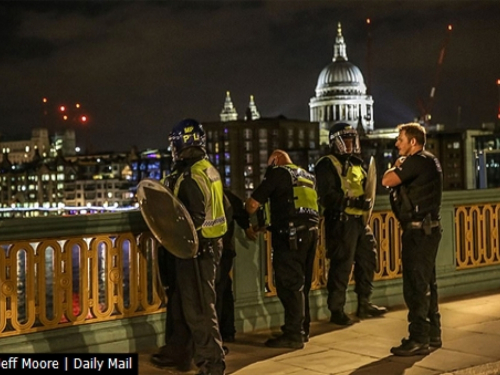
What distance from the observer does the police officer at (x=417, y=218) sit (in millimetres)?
7500

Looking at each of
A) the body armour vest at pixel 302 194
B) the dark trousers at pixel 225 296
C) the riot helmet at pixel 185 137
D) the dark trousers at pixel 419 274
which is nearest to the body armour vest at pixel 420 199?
the dark trousers at pixel 419 274

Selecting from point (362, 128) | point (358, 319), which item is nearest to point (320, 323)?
point (358, 319)

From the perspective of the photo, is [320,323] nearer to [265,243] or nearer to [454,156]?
[265,243]

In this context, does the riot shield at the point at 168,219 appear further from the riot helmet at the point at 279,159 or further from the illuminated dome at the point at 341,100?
the illuminated dome at the point at 341,100

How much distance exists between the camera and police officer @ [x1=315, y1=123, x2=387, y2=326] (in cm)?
880

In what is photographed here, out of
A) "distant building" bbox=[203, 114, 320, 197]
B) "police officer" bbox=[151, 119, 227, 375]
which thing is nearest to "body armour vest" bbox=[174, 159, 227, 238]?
"police officer" bbox=[151, 119, 227, 375]

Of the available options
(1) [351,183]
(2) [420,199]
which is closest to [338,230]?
(1) [351,183]

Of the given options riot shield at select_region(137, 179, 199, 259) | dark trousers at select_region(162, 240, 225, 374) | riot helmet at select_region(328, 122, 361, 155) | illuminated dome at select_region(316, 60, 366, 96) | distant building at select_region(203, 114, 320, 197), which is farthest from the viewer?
distant building at select_region(203, 114, 320, 197)

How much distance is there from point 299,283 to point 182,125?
6.93 ft

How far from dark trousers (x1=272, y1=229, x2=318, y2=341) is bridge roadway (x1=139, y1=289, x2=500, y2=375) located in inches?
9.8

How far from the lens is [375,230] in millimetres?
10297

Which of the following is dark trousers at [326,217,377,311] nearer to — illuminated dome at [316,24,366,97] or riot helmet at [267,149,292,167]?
riot helmet at [267,149,292,167]

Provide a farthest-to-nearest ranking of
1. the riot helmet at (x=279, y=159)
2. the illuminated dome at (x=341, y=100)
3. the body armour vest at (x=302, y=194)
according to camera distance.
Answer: the illuminated dome at (x=341, y=100)
the riot helmet at (x=279, y=159)
the body armour vest at (x=302, y=194)

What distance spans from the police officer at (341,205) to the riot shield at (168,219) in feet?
8.35
